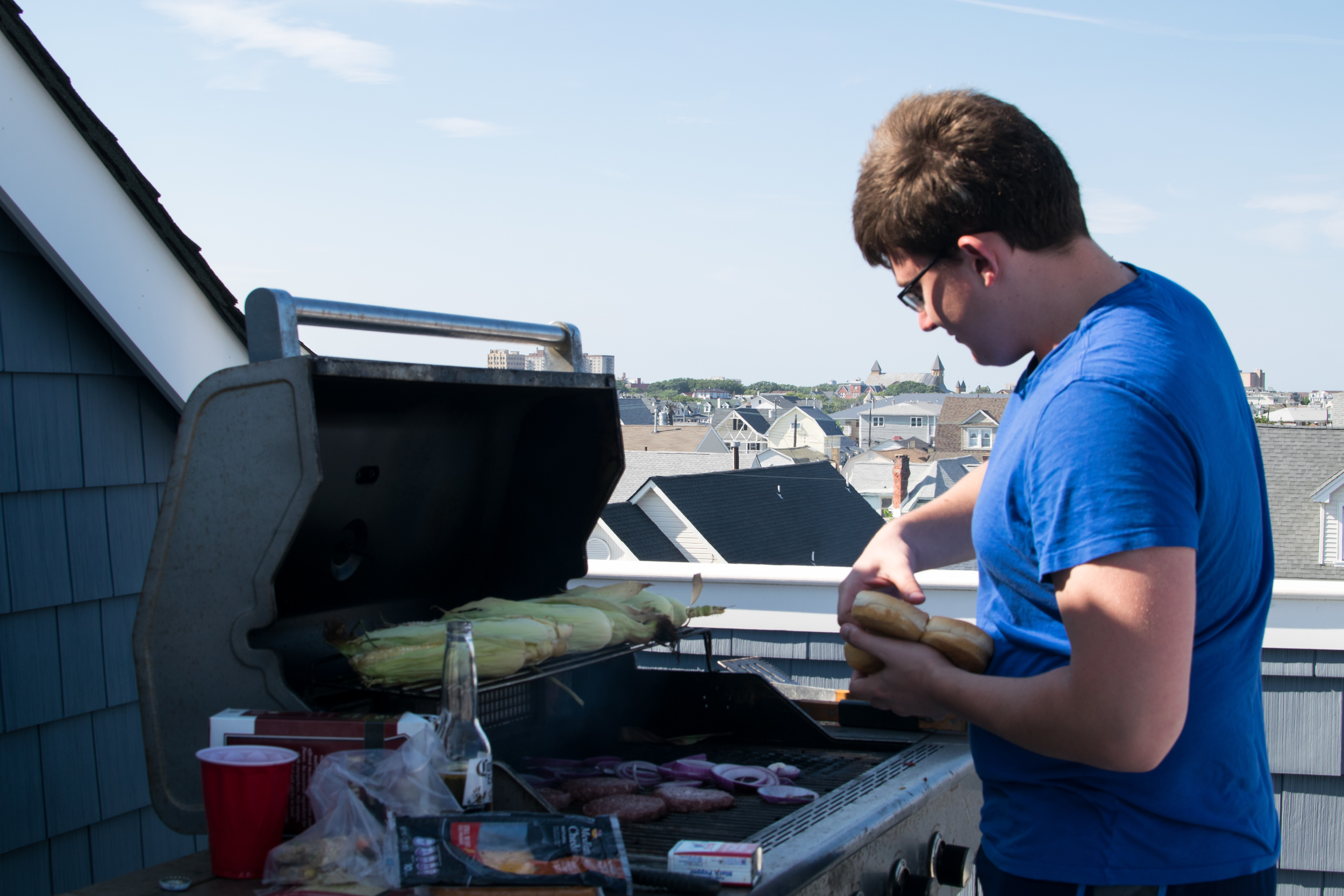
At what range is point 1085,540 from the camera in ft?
3.96

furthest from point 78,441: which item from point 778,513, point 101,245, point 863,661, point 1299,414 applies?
point 1299,414

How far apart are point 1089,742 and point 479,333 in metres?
1.49

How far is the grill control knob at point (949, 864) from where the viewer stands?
184cm

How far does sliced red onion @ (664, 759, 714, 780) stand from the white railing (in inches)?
58.6

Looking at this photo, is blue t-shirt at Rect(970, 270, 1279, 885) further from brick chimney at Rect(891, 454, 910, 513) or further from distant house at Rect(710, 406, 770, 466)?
distant house at Rect(710, 406, 770, 466)

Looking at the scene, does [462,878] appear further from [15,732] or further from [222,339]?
[222,339]

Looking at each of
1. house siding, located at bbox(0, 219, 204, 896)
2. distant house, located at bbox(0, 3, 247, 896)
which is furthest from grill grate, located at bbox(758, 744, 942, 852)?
house siding, located at bbox(0, 219, 204, 896)

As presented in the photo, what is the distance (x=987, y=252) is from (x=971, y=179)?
0.33 feet

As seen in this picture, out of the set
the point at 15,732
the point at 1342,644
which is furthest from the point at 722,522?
the point at 15,732

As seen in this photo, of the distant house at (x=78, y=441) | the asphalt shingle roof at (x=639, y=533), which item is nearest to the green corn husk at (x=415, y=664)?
the distant house at (x=78, y=441)

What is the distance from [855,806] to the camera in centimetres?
173

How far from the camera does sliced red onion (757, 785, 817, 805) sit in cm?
183

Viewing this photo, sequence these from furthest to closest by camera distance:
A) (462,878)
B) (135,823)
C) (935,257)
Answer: (135,823)
(935,257)
(462,878)

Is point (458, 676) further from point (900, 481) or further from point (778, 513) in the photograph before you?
point (900, 481)
